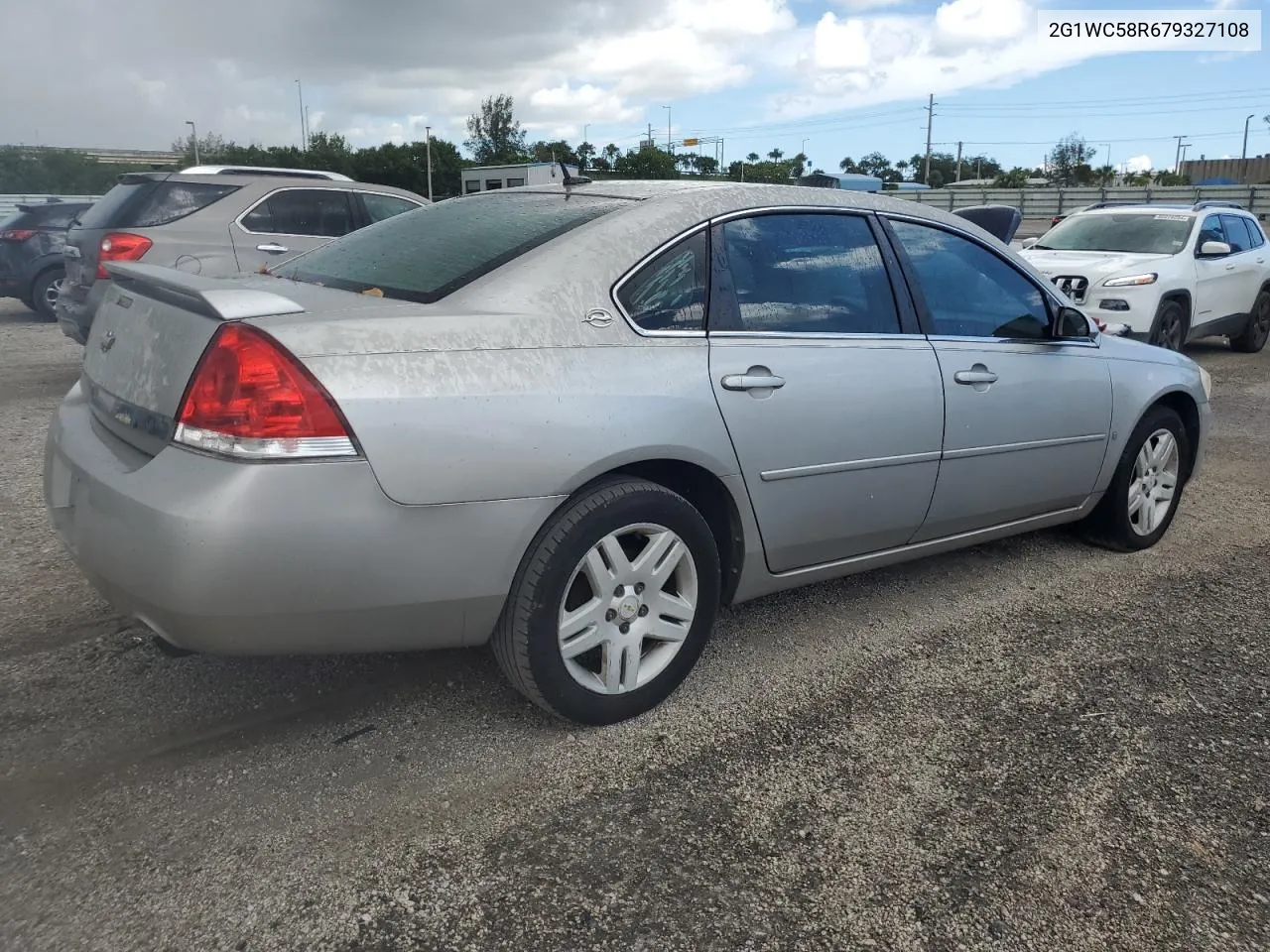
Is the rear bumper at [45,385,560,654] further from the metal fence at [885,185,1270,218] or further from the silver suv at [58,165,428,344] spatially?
the metal fence at [885,185,1270,218]

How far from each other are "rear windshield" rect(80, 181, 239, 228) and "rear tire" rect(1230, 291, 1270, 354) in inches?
422

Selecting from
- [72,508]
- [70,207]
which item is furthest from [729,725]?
[70,207]

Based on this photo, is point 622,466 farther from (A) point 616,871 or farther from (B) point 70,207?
(B) point 70,207

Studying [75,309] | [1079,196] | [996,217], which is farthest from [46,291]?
[1079,196]

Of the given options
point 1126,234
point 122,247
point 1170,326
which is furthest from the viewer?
point 1126,234

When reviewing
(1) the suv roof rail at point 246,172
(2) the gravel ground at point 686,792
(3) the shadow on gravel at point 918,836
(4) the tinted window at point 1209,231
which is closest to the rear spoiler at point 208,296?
(2) the gravel ground at point 686,792

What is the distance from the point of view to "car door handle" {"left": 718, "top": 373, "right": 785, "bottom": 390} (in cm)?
298

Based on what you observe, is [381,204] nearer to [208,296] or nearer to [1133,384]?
[1133,384]

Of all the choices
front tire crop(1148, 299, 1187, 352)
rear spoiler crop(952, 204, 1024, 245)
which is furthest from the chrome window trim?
front tire crop(1148, 299, 1187, 352)

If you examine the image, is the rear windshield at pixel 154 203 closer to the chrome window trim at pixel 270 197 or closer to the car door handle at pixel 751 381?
the chrome window trim at pixel 270 197

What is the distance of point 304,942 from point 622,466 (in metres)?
1.39

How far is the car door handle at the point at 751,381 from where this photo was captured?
298 centimetres

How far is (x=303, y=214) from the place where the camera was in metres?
8.44

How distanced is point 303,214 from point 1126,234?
802 centimetres
